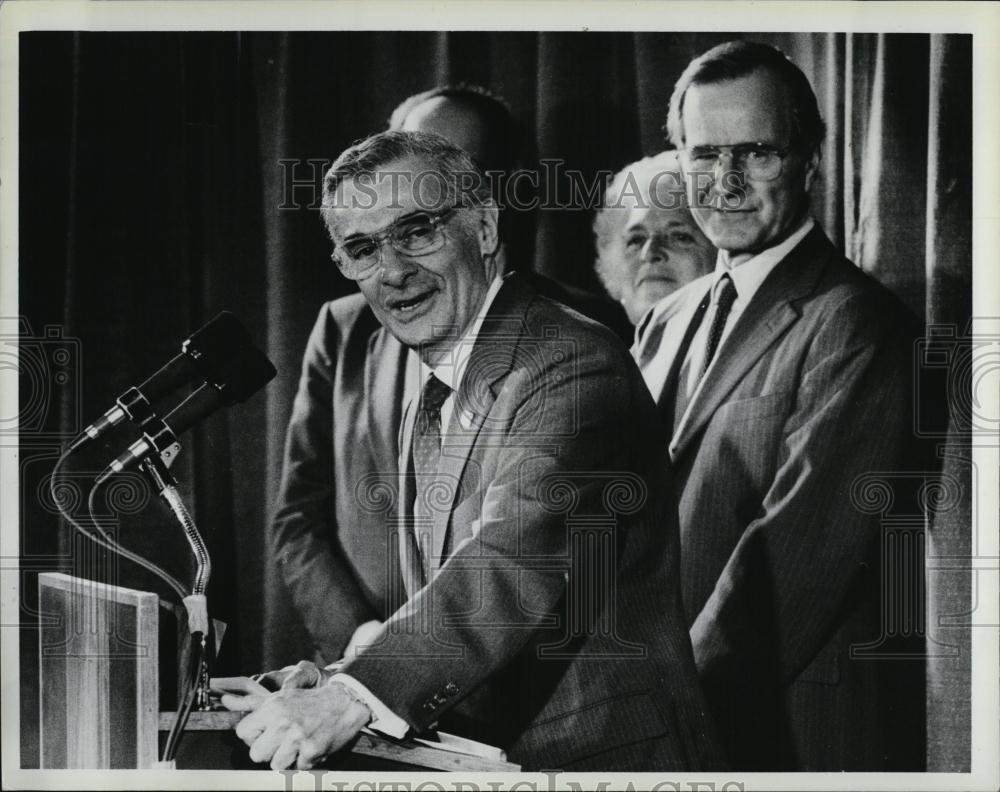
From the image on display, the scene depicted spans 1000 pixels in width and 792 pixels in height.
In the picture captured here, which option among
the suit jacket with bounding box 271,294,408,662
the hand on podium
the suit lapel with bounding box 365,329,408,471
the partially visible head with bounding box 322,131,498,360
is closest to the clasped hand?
the hand on podium

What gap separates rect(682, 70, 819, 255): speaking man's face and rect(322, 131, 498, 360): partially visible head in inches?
22.8

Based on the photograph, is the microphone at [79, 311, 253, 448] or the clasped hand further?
the microphone at [79, 311, 253, 448]

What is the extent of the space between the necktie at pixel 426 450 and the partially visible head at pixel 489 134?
41cm

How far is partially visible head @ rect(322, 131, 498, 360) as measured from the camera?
2.63 meters

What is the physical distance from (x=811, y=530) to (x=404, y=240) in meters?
1.29

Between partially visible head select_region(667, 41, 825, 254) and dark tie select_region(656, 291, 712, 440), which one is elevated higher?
partially visible head select_region(667, 41, 825, 254)

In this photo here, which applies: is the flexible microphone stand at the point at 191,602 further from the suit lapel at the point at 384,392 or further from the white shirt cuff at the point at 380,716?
the suit lapel at the point at 384,392

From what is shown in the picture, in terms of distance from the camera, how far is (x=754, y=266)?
2.64m

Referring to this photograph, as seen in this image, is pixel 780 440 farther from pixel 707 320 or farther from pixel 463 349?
pixel 463 349

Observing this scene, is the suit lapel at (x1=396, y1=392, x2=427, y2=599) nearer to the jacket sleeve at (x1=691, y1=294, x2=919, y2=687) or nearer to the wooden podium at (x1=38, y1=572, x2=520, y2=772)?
the wooden podium at (x1=38, y1=572, x2=520, y2=772)

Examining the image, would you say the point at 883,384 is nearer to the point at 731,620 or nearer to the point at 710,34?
the point at 731,620

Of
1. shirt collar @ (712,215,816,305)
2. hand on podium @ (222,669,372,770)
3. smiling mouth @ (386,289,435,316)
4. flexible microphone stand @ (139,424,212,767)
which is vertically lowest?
hand on podium @ (222,669,372,770)

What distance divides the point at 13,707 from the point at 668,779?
5.79 ft

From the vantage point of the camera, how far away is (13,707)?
272 centimetres
